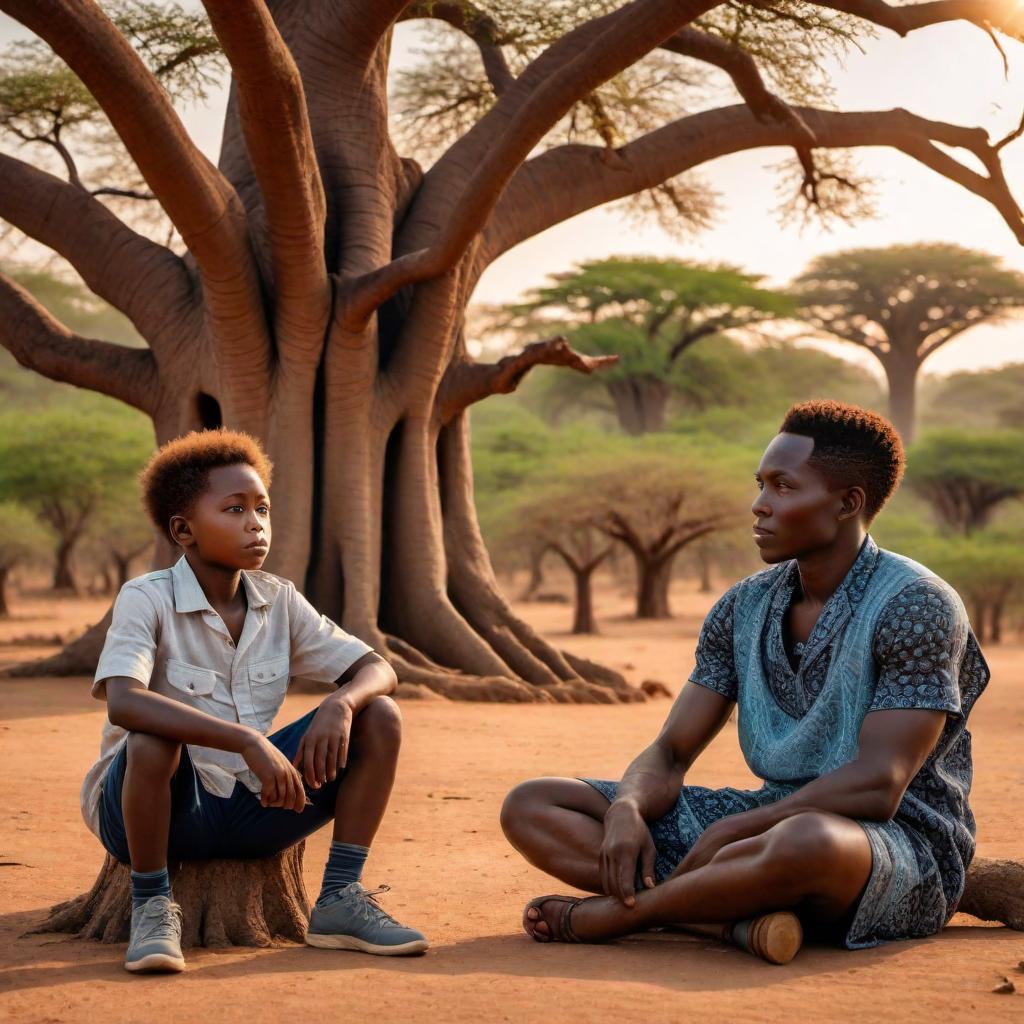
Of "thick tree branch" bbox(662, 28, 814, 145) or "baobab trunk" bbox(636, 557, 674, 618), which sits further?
"baobab trunk" bbox(636, 557, 674, 618)

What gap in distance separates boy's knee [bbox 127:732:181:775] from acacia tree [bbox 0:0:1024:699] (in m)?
5.50

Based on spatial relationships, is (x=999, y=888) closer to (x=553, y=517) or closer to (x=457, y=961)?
(x=457, y=961)

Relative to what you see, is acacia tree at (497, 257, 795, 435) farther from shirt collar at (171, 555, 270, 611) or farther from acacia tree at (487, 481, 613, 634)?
shirt collar at (171, 555, 270, 611)

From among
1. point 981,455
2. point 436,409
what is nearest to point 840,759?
point 436,409

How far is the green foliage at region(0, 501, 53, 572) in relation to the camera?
87.4 ft

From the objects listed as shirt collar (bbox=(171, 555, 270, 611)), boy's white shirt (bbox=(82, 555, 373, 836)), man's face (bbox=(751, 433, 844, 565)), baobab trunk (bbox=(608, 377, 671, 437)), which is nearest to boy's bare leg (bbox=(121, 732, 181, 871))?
boy's white shirt (bbox=(82, 555, 373, 836))

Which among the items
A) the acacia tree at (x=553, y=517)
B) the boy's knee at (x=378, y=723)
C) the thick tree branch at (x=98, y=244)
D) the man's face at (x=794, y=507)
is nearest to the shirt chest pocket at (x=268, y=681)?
the boy's knee at (x=378, y=723)

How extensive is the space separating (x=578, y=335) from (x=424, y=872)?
27.4m

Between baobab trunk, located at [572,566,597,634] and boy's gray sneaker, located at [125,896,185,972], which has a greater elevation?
boy's gray sneaker, located at [125,896,185,972]

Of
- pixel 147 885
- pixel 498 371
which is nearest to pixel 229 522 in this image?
pixel 147 885

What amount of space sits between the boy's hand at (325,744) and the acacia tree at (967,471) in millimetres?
26736

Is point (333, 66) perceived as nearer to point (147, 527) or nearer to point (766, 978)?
point (766, 978)

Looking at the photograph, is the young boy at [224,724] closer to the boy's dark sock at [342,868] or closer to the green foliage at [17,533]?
the boy's dark sock at [342,868]

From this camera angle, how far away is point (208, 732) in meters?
3.35
